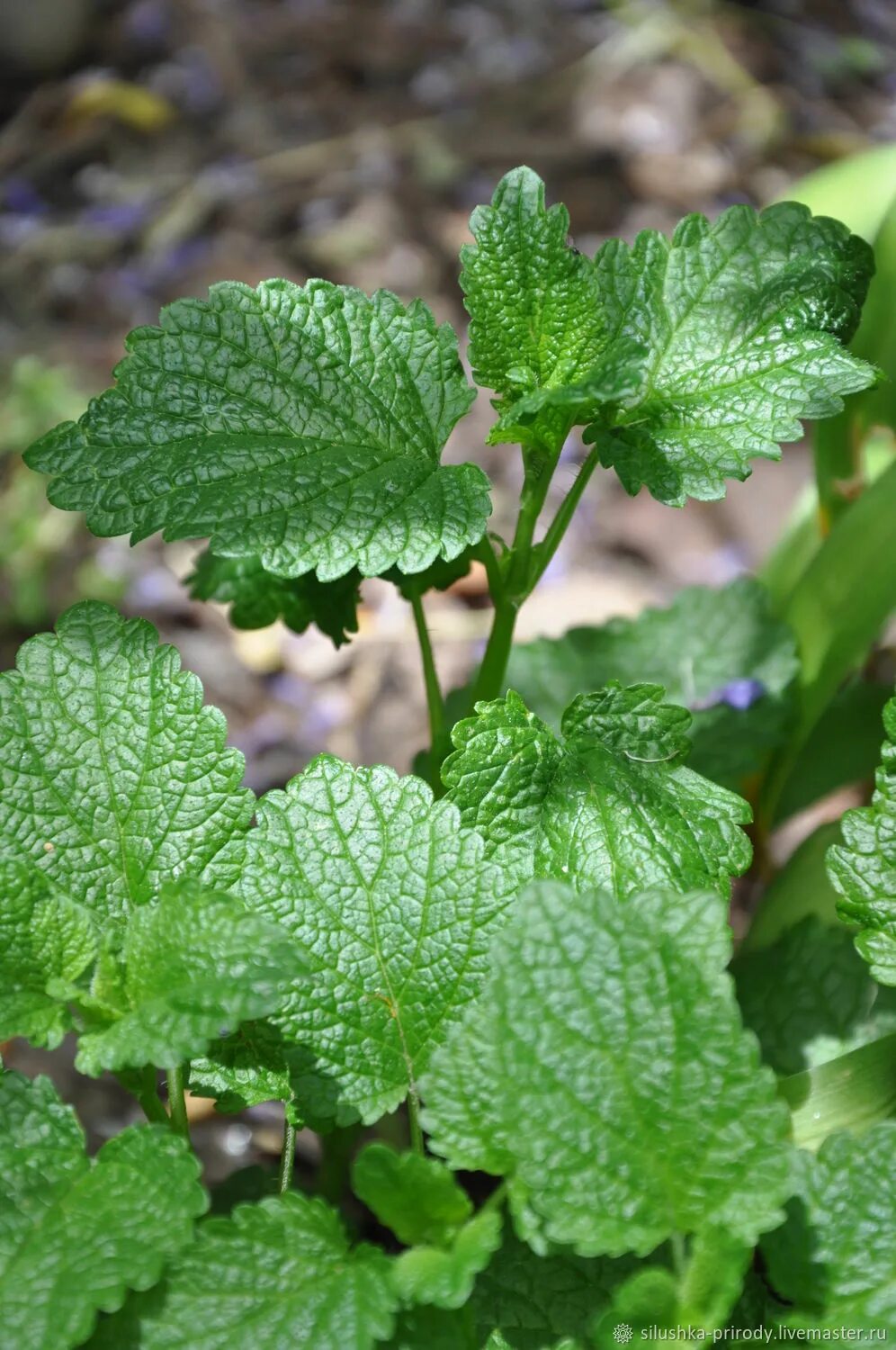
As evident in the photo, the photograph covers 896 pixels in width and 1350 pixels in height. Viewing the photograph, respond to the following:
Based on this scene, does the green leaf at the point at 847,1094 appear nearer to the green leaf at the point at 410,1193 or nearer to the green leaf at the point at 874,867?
the green leaf at the point at 874,867

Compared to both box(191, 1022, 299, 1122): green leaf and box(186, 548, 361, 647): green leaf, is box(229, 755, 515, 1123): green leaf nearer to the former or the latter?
box(191, 1022, 299, 1122): green leaf

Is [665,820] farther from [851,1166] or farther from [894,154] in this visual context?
[894,154]

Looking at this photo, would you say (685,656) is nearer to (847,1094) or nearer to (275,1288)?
(847,1094)

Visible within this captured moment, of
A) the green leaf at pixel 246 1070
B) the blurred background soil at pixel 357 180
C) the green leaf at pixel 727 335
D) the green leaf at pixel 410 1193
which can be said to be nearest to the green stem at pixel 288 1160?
the green leaf at pixel 246 1070

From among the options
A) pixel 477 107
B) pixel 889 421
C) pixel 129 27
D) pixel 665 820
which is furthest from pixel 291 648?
pixel 129 27

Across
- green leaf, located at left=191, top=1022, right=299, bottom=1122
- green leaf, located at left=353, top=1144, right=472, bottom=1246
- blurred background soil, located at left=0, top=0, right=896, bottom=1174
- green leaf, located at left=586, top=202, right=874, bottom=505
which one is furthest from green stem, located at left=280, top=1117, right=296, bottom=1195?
blurred background soil, located at left=0, top=0, right=896, bottom=1174

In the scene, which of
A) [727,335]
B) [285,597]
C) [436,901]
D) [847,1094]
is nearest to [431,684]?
[285,597]
